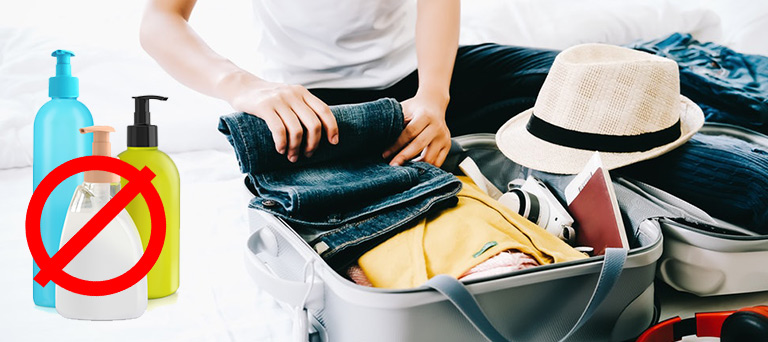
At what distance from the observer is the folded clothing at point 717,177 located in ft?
2.36

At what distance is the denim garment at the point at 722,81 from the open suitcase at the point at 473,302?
63 centimetres

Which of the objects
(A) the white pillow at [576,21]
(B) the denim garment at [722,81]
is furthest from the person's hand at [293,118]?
(A) the white pillow at [576,21]

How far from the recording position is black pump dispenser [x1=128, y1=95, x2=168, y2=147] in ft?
1.90

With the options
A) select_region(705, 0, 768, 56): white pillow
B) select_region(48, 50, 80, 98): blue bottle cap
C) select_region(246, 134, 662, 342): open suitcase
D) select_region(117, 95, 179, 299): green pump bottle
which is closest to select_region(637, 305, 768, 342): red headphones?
select_region(246, 134, 662, 342): open suitcase

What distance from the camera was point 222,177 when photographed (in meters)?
1.24

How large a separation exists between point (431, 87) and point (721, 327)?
1.71ft

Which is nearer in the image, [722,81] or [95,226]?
[95,226]

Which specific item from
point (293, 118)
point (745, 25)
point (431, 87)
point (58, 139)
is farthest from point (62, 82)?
point (745, 25)

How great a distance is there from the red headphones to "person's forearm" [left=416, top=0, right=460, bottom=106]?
480 millimetres

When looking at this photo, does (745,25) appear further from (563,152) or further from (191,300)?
(191,300)

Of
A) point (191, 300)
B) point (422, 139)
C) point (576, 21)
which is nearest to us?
point (191, 300)

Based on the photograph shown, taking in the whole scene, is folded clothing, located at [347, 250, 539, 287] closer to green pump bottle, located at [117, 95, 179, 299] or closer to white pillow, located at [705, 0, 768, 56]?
green pump bottle, located at [117, 95, 179, 299]

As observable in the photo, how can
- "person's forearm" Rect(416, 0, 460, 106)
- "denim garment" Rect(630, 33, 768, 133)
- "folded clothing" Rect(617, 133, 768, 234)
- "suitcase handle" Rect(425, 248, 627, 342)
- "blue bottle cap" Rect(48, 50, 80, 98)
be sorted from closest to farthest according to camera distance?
"suitcase handle" Rect(425, 248, 627, 342)
"blue bottle cap" Rect(48, 50, 80, 98)
"folded clothing" Rect(617, 133, 768, 234)
"person's forearm" Rect(416, 0, 460, 106)
"denim garment" Rect(630, 33, 768, 133)

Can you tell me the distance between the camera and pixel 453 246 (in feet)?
1.92
